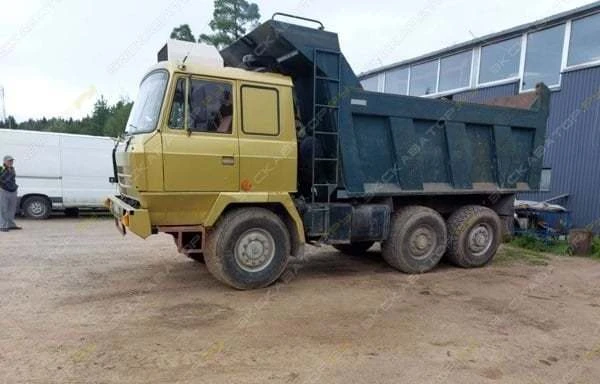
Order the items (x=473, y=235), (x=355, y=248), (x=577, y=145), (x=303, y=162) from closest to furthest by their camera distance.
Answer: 1. (x=303, y=162)
2. (x=473, y=235)
3. (x=355, y=248)
4. (x=577, y=145)

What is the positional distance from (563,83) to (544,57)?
1009 mm

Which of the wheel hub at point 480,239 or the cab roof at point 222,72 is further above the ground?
the cab roof at point 222,72

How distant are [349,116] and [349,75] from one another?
1.82 ft

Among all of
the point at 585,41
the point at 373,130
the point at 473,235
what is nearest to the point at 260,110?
the point at 373,130

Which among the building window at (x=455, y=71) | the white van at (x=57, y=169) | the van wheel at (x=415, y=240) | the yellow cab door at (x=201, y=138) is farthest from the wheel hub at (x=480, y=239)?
the white van at (x=57, y=169)

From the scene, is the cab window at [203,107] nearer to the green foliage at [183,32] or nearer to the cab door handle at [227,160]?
the cab door handle at [227,160]

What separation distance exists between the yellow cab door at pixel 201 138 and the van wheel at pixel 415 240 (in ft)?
8.27

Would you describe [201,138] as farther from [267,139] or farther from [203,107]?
[267,139]

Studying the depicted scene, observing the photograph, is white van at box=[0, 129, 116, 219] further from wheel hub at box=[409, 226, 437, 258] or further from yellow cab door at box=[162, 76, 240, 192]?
wheel hub at box=[409, 226, 437, 258]

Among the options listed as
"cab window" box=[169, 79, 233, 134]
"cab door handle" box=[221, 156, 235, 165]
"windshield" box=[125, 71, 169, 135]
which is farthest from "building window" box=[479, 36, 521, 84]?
"windshield" box=[125, 71, 169, 135]

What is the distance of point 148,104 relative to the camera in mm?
4996

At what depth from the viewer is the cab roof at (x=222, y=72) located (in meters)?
4.81

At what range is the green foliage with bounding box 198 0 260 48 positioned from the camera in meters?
26.0

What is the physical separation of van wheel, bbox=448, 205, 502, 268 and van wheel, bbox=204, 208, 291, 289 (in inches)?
113
